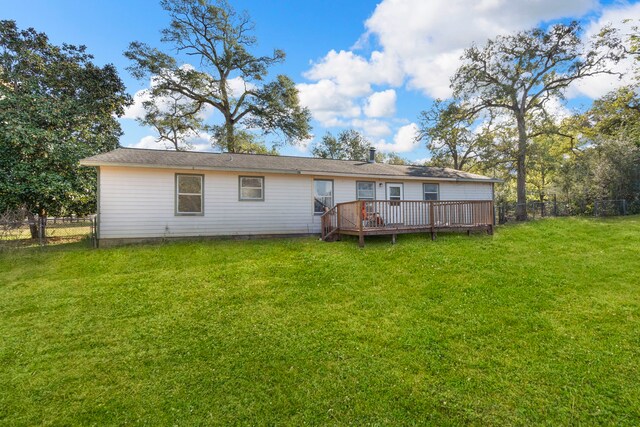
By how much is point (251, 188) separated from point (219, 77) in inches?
547

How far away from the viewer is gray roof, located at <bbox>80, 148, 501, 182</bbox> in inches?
374

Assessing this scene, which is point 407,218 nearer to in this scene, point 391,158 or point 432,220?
point 432,220

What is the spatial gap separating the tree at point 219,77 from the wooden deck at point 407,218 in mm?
13196

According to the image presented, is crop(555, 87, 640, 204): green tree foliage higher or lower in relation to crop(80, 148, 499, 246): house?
higher

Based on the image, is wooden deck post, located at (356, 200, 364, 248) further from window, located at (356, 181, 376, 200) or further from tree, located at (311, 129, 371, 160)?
tree, located at (311, 129, 371, 160)

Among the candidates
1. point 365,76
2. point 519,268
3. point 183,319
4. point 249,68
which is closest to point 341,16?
point 365,76

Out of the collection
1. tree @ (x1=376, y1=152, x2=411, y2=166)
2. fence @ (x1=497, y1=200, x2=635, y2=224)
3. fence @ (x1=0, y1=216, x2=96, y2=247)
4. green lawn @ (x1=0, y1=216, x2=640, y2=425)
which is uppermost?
tree @ (x1=376, y1=152, x2=411, y2=166)

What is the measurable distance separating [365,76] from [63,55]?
51.3 feet

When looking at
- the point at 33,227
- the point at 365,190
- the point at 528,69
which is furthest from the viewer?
the point at 528,69

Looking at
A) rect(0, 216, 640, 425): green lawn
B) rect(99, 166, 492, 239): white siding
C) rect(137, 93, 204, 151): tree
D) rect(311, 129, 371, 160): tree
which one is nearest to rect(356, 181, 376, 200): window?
rect(99, 166, 492, 239): white siding

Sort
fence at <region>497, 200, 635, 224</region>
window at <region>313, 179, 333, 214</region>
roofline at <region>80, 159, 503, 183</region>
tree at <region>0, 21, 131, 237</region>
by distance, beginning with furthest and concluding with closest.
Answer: fence at <region>497, 200, 635, 224</region>, window at <region>313, 179, 333, 214</region>, tree at <region>0, 21, 131, 237</region>, roofline at <region>80, 159, 503, 183</region>

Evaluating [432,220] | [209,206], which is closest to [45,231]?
[209,206]

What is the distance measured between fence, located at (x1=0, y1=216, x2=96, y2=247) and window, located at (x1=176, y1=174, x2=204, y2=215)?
2908 millimetres

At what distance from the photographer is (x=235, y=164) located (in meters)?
11.1
